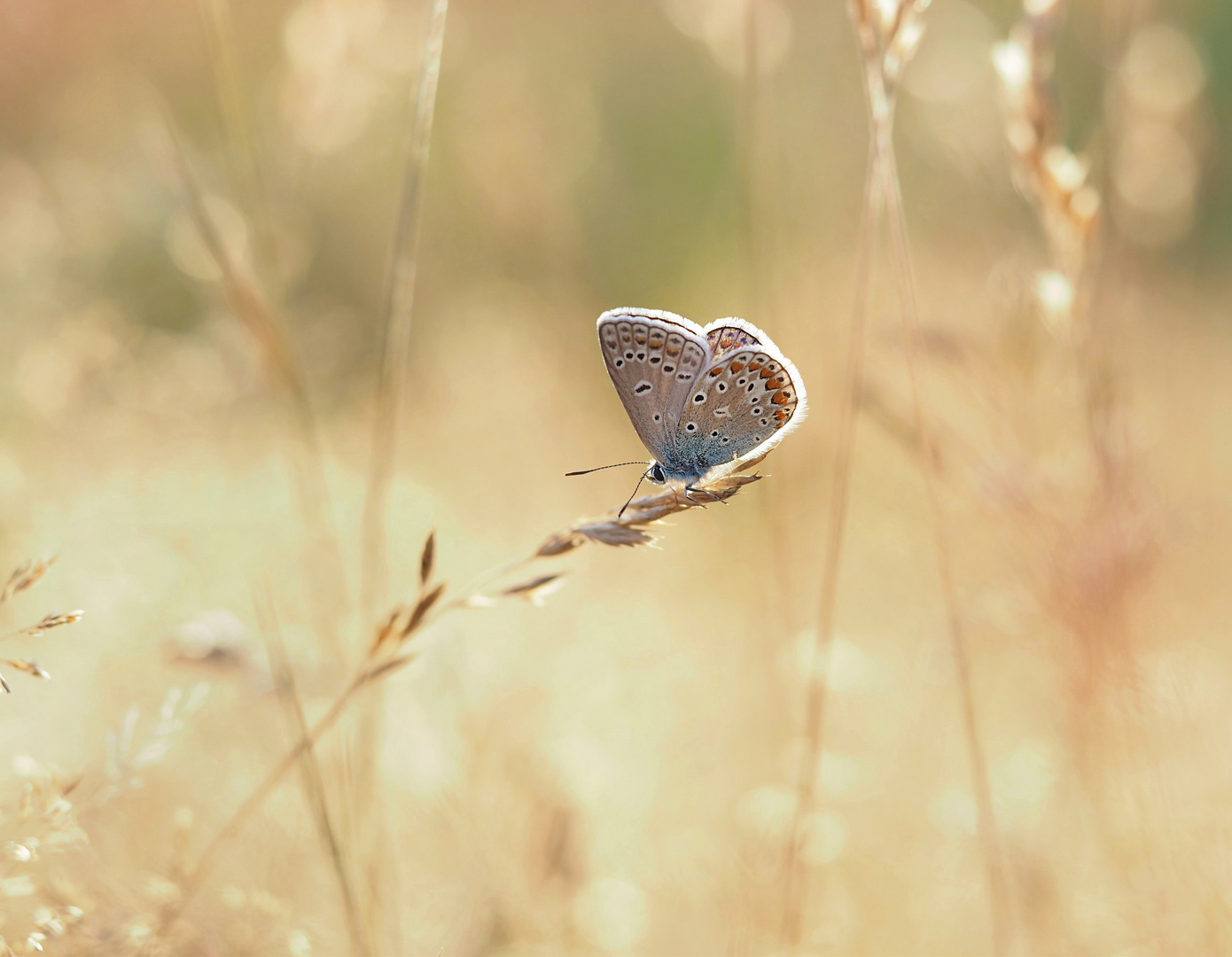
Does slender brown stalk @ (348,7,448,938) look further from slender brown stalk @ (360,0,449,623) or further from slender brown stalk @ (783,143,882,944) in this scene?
slender brown stalk @ (783,143,882,944)

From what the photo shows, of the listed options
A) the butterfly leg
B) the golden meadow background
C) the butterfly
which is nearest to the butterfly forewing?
the butterfly

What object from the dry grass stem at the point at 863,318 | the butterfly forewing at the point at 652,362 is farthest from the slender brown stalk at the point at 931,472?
the butterfly forewing at the point at 652,362

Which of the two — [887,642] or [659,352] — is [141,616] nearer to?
[659,352]

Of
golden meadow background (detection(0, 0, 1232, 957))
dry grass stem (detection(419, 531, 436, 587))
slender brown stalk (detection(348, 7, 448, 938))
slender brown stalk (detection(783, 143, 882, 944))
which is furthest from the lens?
golden meadow background (detection(0, 0, 1232, 957))

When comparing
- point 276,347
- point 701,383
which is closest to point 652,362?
point 701,383

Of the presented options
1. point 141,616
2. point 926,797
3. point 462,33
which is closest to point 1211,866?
point 926,797

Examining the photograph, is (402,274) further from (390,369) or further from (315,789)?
(315,789)
